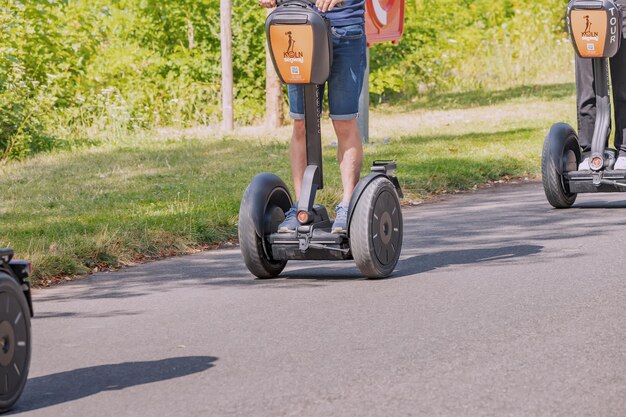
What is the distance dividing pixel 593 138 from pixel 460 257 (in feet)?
7.41

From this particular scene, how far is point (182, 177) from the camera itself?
1142 centimetres

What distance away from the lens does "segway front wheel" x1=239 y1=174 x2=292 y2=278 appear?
696 centimetres

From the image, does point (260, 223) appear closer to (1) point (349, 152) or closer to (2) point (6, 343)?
(1) point (349, 152)

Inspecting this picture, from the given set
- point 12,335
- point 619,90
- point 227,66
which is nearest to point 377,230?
point 12,335

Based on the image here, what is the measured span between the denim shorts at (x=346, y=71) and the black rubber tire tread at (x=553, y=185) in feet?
8.36

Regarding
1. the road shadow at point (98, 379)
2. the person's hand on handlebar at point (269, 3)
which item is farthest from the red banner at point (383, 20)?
the road shadow at point (98, 379)

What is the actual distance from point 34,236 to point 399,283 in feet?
8.16

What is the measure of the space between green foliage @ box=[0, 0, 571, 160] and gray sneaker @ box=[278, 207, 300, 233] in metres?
7.54

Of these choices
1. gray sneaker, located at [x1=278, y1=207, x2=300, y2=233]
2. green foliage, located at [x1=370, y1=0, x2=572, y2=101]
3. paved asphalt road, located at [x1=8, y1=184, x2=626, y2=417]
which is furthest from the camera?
green foliage, located at [x1=370, y1=0, x2=572, y2=101]

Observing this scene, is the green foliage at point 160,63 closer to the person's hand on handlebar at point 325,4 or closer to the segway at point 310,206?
the segway at point 310,206

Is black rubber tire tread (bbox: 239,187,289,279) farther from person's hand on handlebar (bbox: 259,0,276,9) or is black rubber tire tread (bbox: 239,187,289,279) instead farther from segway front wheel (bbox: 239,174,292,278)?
person's hand on handlebar (bbox: 259,0,276,9)

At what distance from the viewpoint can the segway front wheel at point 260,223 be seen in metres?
6.96

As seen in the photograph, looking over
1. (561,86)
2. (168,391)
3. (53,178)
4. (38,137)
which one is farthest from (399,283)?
(561,86)

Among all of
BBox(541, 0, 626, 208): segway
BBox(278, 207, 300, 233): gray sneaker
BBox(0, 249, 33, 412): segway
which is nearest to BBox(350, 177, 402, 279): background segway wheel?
BBox(278, 207, 300, 233): gray sneaker
